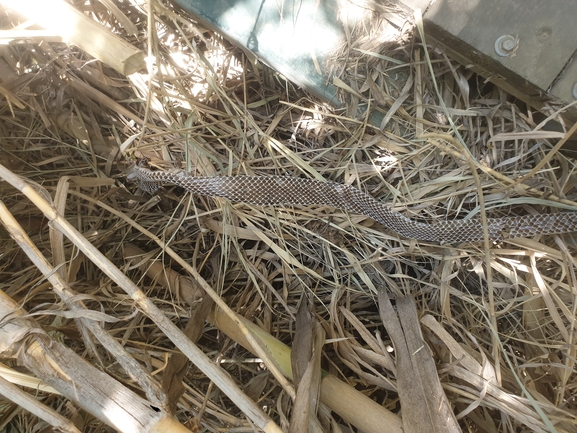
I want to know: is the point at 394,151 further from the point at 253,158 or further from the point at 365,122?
the point at 253,158

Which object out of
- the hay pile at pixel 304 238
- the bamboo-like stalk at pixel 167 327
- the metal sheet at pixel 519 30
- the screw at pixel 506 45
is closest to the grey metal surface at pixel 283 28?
the hay pile at pixel 304 238

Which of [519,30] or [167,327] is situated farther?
[519,30]

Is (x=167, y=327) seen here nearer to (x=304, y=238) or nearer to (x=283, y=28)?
(x=304, y=238)

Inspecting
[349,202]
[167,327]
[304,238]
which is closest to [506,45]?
[349,202]

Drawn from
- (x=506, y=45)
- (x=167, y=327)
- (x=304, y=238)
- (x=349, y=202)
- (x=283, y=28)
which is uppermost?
(x=506, y=45)

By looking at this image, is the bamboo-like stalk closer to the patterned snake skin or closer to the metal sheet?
the patterned snake skin

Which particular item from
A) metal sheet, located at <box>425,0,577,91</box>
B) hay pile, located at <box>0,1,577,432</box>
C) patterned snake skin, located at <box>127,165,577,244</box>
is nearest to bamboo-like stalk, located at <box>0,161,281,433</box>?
hay pile, located at <box>0,1,577,432</box>

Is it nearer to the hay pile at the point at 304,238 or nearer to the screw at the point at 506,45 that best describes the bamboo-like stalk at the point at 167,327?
the hay pile at the point at 304,238
